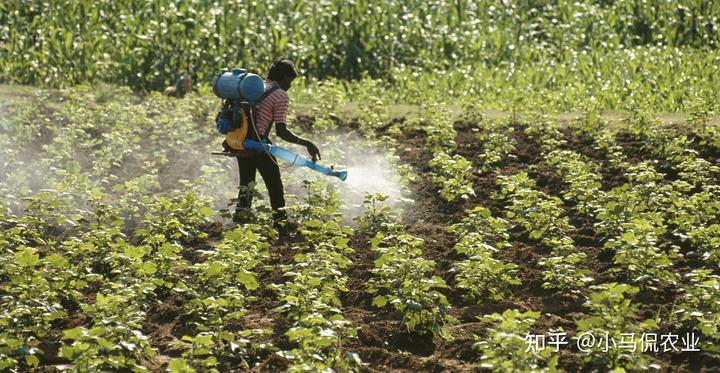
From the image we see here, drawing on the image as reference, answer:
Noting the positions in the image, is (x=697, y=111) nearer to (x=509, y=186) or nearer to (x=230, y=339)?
(x=509, y=186)

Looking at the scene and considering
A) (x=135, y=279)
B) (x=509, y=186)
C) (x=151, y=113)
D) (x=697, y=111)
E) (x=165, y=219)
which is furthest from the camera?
(x=151, y=113)

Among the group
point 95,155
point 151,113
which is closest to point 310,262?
point 95,155

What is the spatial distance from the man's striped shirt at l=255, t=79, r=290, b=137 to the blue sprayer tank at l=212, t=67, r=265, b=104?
15 centimetres

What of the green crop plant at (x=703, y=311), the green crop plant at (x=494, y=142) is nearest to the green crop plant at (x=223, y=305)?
the green crop plant at (x=703, y=311)

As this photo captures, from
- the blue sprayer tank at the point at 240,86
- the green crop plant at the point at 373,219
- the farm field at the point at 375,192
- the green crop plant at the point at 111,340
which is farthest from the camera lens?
the green crop plant at the point at 373,219

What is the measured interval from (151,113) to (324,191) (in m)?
4.48

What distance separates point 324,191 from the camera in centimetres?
1064

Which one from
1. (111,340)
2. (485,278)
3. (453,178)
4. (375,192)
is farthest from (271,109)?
(111,340)

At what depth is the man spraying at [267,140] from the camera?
9.46 m

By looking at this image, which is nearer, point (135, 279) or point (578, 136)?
point (135, 279)

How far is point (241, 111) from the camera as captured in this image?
30.9 ft

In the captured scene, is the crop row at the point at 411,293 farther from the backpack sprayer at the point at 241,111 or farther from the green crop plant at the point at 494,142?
the green crop plant at the point at 494,142

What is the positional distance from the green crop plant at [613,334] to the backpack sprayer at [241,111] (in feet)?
11.8

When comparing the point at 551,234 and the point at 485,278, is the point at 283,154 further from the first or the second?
the point at 485,278
